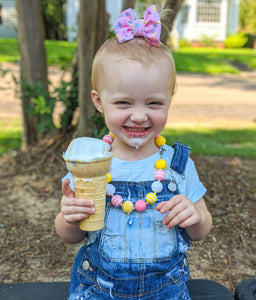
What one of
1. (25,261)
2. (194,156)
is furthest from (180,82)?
(25,261)

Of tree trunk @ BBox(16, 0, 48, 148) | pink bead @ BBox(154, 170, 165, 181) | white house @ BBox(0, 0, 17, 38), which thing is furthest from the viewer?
white house @ BBox(0, 0, 17, 38)

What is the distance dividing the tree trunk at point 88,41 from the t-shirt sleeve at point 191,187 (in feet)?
6.30

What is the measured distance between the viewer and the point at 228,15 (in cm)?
3000

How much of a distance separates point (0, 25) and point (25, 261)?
2836 cm

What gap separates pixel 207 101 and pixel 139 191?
797 centimetres

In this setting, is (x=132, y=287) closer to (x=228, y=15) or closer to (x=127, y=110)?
(x=127, y=110)

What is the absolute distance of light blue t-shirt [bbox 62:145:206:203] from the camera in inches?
73.4

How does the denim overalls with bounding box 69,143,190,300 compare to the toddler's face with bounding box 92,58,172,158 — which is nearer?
the toddler's face with bounding box 92,58,172,158

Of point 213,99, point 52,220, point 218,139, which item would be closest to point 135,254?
point 52,220

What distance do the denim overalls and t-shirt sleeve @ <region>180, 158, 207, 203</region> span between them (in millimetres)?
96

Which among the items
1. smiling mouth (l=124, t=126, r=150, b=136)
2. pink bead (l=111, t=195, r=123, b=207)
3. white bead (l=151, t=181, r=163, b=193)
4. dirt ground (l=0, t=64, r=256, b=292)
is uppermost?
smiling mouth (l=124, t=126, r=150, b=136)

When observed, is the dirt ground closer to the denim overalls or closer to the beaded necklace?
the denim overalls

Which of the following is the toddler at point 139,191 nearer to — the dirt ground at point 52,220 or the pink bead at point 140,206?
the pink bead at point 140,206

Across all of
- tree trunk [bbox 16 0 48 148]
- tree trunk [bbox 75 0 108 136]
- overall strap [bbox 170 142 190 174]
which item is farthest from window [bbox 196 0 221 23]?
overall strap [bbox 170 142 190 174]
